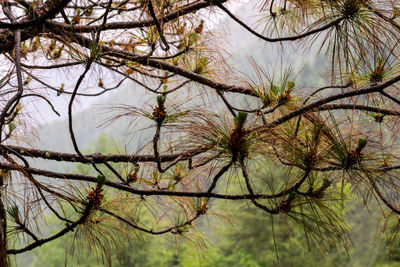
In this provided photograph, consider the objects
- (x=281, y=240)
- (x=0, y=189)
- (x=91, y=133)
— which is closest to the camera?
(x=0, y=189)

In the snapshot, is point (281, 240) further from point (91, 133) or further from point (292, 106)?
point (91, 133)

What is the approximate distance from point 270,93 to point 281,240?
572cm

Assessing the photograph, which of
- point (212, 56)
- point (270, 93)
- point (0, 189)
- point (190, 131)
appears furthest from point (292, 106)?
point (0, 189)

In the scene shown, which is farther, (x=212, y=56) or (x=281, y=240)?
(x=281, y=240)

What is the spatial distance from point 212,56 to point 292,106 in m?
0.40

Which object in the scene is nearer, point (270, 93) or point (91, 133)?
point (270, 93)

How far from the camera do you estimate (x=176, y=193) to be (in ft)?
2.44

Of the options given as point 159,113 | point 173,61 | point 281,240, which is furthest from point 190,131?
point 281,240

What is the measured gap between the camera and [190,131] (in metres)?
0.71

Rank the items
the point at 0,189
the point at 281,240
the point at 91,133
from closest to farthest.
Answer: the point at 0,189, the point at 281,240, the point at 91,133

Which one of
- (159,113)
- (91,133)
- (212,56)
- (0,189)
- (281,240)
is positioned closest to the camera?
(159,113)

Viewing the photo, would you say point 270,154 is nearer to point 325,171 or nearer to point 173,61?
point 325,171

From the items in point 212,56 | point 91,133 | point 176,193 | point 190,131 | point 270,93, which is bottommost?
point 176,193

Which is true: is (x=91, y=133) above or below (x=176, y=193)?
above
